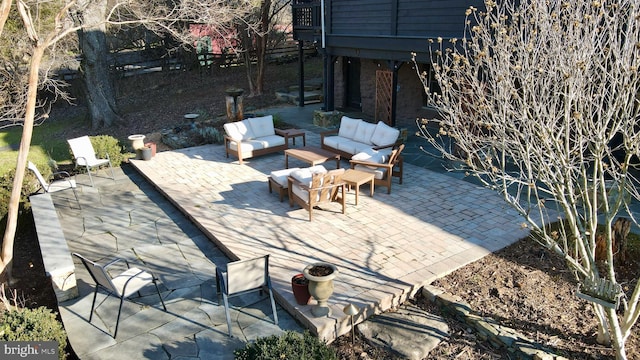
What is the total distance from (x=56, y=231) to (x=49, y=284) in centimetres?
83

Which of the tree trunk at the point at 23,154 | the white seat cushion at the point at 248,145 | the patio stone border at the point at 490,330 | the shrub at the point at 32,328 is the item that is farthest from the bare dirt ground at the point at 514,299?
the white seat cushion at the point at 248,145

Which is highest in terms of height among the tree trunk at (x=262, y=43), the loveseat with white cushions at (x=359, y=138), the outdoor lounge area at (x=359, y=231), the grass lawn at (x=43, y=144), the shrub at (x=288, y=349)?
the tree trunk at (x=262, y=43)

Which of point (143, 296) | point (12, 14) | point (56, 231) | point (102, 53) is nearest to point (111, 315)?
point (143, 296)

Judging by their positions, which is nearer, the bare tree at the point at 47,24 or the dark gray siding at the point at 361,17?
the bare tree at the point at 47,24

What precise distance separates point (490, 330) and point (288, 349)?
2.02 metres

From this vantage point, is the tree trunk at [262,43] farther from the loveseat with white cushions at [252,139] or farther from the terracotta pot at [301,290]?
the terracotta pot at [301,290]

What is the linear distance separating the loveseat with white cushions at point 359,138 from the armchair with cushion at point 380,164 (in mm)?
425

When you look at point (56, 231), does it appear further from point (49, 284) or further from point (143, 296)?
point (143, 296)

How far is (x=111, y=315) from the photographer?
197 inches

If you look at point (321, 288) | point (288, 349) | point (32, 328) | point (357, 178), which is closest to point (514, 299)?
point (321, 288)

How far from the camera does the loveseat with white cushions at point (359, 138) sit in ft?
30.4

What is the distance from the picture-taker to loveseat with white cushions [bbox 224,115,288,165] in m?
9.99

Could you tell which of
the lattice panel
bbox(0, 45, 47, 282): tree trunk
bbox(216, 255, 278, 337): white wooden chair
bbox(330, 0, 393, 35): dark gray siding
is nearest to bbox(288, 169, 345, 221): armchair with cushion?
bbox(216, 255, 278, 337): white wooden chair

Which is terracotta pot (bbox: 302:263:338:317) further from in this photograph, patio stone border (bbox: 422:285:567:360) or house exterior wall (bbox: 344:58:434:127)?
house exterior wall (bbox: 344:58:434:127)
